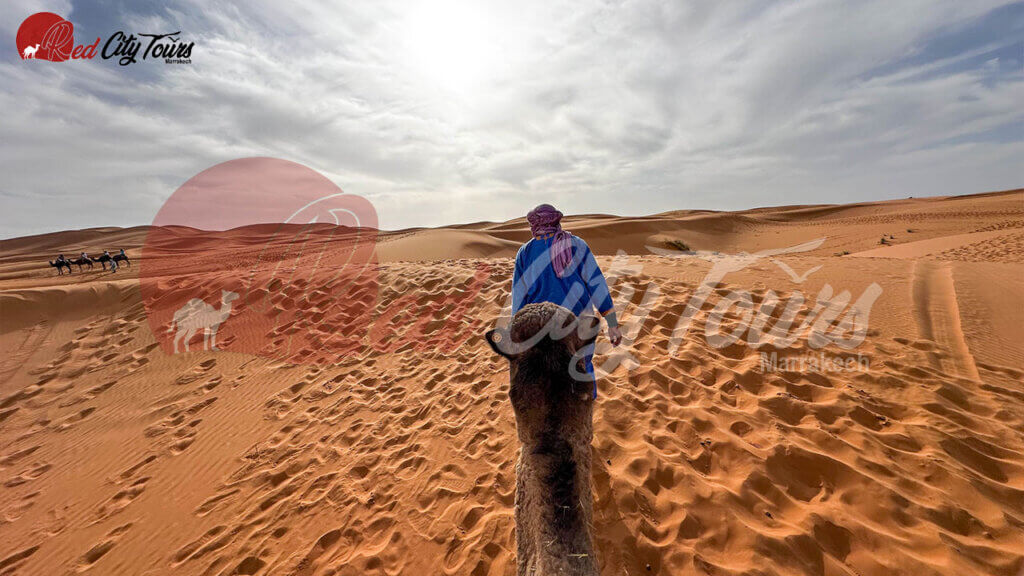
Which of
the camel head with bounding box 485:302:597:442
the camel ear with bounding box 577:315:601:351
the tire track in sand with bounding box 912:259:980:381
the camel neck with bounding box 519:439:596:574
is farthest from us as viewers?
the tire track in sand with bounding box 912:259:980:381

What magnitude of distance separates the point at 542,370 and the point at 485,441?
290cm

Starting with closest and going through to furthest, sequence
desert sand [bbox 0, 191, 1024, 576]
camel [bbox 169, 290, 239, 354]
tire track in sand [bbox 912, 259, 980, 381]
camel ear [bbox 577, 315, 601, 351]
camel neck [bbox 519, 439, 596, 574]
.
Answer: camel neck [bbox 519, 439, 596, 574], camel ear [bbox 577, 315, 601, 351], desert sand [bbox 0, 191, 1024, 576], tire track in sand [bbox 912, 259, 980, 381], camel [bbox 169, 290, 239, 354]

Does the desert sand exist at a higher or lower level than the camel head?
lower

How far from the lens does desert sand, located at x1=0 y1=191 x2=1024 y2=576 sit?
104 inches

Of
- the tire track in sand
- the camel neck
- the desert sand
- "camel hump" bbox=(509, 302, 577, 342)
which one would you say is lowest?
the desert sand

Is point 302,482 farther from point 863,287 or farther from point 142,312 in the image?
point 863,287

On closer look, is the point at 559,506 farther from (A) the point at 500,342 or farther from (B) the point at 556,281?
(B) the point at 556,281

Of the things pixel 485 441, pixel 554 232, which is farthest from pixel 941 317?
pixel 485 441

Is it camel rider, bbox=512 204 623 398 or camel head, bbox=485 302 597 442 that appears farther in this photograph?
camel rider, bbox=512 204 623 398

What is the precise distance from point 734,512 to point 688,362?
7.39 ft

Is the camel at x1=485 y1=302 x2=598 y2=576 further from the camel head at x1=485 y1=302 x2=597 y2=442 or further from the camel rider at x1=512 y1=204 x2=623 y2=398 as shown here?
the camel rider at x1=512 y1=204 x2=623 y2=398

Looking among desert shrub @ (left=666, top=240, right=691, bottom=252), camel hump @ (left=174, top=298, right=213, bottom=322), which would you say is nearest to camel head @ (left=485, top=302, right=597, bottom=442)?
camel hump @ (left=174, top=298, right=213, bottom=322)

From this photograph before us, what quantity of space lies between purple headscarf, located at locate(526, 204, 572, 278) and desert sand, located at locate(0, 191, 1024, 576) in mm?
2132

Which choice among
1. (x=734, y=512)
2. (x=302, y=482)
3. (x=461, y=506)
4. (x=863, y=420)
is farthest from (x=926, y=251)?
(x=302, y=482)
